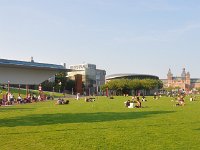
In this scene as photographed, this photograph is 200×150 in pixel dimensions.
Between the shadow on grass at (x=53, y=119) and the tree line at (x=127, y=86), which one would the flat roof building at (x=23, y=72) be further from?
the shadow on grass at (x=53, y=119)

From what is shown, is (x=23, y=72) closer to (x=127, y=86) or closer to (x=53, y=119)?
(x=127, y=86)

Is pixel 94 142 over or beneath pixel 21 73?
beneath

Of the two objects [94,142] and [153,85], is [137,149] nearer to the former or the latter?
[94,142]

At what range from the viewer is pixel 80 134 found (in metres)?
15.4

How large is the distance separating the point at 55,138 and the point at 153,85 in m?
124

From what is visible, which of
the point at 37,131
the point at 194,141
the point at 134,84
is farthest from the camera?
the point at 134,84

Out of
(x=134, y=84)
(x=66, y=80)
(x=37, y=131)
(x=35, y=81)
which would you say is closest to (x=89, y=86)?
(x=66, y=80)

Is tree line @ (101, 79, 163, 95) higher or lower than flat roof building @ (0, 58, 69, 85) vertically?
lower

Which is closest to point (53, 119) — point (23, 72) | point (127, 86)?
point (23, 72)

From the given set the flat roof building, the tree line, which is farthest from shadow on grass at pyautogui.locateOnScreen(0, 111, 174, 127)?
the tree line

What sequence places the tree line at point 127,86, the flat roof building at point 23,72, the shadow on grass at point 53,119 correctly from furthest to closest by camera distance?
the tree line at point 127,86, the flat roof building at point 23,72, the shadow on grass at point 53,119

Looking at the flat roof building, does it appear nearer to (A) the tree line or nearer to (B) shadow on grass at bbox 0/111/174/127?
(A) the tree line

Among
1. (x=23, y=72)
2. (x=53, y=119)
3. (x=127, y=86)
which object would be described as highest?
(x=23, y=72)

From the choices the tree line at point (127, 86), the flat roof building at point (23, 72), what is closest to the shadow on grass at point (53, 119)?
the flat roof building at point (23, 72)
